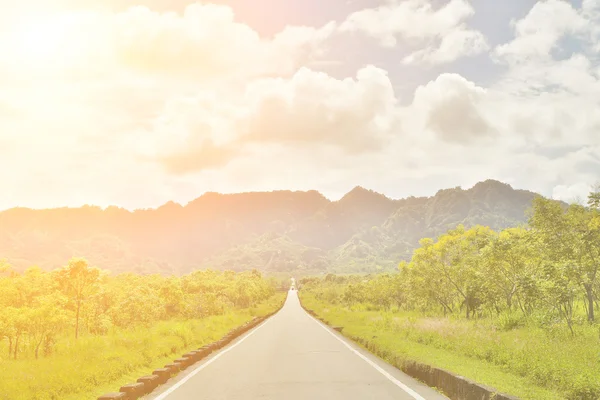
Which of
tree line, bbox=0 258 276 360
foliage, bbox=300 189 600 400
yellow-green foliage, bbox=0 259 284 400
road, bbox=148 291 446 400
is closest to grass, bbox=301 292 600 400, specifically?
foliage, bbox=300 189 600 400

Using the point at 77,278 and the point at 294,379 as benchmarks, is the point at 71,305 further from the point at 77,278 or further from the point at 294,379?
the point at 294,379

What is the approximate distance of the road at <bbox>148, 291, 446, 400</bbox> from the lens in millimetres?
9953

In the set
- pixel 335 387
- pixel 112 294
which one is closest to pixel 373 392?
pixel 335 387

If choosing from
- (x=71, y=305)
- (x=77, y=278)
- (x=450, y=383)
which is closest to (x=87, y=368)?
(x=450, y=383)

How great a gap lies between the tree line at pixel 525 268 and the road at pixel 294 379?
9856mm

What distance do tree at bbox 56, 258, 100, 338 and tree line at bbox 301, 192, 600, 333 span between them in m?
18.8

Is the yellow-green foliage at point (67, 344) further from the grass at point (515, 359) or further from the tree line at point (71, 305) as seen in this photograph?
the grass at point (515, 359)

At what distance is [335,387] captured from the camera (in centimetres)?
1083

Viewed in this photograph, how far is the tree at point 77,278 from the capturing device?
19.8 m

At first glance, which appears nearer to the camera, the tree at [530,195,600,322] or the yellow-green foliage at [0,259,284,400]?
the yellow-green foliage at [0,259,284,400]

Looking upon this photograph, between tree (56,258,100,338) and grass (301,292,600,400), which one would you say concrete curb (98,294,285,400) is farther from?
grass (301,292,600,400)

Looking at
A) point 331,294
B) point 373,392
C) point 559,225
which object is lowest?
point 331,294

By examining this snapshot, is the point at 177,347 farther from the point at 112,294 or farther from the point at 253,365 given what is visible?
the point at 112,294

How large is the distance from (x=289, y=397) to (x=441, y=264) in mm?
34161
